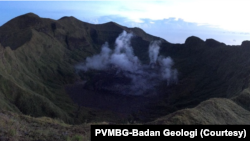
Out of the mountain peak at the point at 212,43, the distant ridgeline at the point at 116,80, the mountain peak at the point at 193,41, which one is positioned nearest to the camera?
the distant ridgeline at the point at 116,80

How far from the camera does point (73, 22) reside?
150375mm

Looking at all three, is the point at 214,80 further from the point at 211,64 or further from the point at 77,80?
the point at 77,80

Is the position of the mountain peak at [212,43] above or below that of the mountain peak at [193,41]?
below

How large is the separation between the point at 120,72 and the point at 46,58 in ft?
119

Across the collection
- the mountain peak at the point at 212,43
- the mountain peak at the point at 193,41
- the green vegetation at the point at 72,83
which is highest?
the mountain peak at the point at 193,41

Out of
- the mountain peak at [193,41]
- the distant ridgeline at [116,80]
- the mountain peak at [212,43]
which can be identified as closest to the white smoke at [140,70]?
the distant ridgeline at [116,80]

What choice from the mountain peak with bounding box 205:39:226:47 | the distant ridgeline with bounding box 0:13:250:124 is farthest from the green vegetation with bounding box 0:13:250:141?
the mountain peak with bounding box 205:39:226:47

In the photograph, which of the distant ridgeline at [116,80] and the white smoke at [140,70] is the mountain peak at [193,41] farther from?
the white smoke at [140,70]

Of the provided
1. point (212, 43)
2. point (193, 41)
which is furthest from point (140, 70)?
point (212, 43)

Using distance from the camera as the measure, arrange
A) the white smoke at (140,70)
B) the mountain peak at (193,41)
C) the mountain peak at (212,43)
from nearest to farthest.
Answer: the white smoke at (140,70) < the mountain peak at (212,43) < the mountain peak at (193,41)

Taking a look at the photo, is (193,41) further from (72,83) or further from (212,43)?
(72,83)

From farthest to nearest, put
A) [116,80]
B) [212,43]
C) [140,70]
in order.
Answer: [212,43] → [140,70] → [116,80]

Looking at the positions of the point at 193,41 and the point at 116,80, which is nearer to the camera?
the point at 116,80

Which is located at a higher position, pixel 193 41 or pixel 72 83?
pixel 193 41
